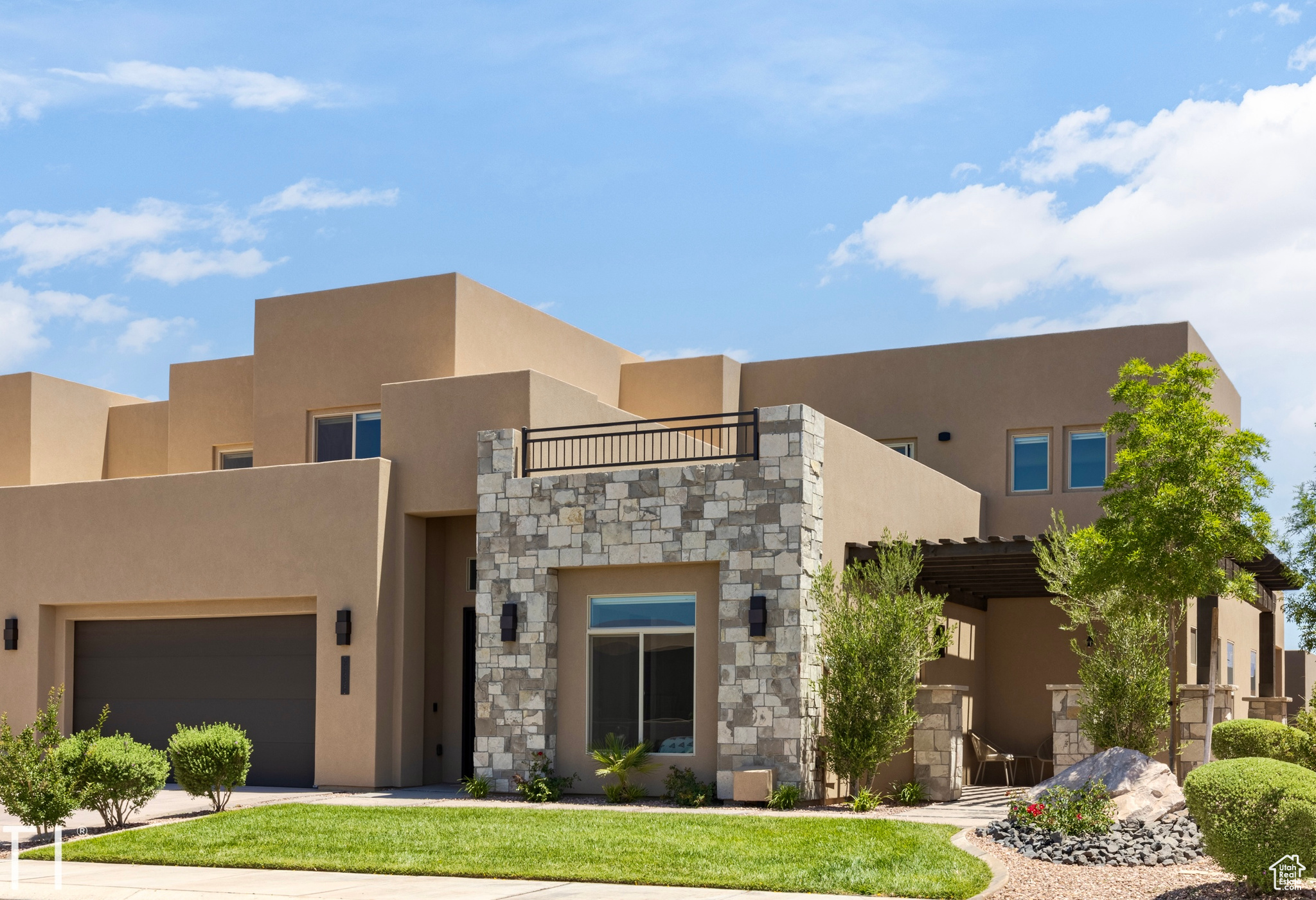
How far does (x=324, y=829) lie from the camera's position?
13.4 m

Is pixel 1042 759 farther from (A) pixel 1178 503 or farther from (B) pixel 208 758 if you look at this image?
(B) pixel 208 758

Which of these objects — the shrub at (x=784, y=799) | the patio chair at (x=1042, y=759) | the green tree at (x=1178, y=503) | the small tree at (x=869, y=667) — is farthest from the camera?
the patio chair at (x=1042, y=759)

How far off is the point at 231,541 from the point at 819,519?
8523mm

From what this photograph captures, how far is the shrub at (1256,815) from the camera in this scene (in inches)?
353

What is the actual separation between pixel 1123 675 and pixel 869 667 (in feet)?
10.9

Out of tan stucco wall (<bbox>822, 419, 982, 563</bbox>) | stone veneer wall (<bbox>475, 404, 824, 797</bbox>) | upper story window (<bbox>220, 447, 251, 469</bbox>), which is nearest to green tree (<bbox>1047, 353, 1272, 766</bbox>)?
tan stucco wall (<bbox>822, 419, 982, 563</bbox>)

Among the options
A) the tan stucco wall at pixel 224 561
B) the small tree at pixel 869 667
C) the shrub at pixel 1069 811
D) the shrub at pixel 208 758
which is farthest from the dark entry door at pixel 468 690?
the shrub at pixel 1069 811

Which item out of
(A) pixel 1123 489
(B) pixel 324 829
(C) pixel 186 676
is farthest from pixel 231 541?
(A) pixel 1123 489

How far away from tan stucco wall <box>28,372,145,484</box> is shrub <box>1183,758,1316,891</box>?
20518 millimetres

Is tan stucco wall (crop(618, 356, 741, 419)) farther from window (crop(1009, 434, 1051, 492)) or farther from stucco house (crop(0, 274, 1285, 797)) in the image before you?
window (crop(1009, 434, 1051, 492))

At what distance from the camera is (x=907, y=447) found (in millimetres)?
24422

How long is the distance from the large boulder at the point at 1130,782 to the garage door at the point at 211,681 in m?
10.3

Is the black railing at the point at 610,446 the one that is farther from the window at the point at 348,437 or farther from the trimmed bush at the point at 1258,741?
the trimmed bush at the point at 1258,741

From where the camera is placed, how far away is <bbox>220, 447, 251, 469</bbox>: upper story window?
917 inches
